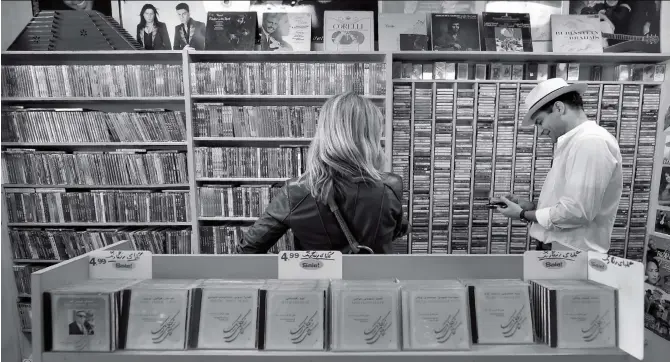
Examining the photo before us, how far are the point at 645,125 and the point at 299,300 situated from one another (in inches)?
129

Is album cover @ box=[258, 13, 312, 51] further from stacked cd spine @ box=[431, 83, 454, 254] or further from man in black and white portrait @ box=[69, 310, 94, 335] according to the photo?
man in black and white portrait @ box=[69, 310, 94, 335]

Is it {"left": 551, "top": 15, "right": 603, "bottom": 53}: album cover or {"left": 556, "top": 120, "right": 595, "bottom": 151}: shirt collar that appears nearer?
{"left": 556, "top": 120, "right": 595, "bottom": 151}: shirt collar

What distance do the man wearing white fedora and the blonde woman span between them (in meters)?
0.90

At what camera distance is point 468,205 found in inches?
121

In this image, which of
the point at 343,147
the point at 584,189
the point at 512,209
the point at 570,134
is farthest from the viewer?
the point at 512,209

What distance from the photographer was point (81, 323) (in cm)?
92

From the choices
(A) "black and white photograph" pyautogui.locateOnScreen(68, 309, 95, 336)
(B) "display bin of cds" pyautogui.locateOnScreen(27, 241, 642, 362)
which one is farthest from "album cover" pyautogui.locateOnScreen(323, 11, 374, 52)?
(A) "black and white photograph" pyautogui.locateOnScreen(68, 309, 95, 336)

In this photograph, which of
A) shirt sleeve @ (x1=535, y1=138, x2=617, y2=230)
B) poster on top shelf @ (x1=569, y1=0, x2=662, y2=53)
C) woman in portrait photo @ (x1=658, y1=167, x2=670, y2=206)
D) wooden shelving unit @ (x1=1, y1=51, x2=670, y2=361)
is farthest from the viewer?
poster on top shelf @ (x1=569, y1=0, x2=662, y2=53)

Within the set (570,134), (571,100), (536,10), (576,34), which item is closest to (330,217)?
(570,134)

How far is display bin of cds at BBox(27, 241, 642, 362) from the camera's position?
910mm

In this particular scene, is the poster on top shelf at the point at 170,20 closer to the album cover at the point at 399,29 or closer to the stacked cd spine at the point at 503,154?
the album cover at the point at 399,29

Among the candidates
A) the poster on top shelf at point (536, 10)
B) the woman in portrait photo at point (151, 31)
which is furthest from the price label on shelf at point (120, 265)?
the poster on top shelf at point (536, 10)

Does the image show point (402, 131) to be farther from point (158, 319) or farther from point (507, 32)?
point (158, 319)

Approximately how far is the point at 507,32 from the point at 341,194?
2.50 m
